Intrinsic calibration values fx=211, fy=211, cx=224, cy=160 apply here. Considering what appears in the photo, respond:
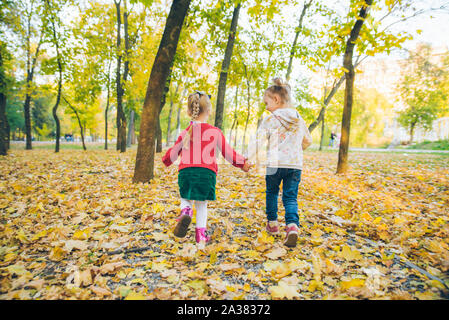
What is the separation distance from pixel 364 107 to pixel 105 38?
31.7 meters

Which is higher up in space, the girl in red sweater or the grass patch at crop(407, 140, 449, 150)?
the grass patch at crop(407, 140, 449, 150)

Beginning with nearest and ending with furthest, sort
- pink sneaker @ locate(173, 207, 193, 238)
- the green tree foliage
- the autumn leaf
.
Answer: the autumn leaf, pink sneaker @ locate(173, 207, 193, 238), the green tree foliage

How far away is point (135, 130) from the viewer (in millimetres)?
29219

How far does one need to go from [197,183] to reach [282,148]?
1208 mm

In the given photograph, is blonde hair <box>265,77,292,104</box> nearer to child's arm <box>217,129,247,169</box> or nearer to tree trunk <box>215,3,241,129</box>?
child's arm <box>217,129,247,169</box>

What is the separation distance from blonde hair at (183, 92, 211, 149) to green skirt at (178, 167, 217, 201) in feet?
1.06

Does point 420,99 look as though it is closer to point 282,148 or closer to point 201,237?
point 282,148

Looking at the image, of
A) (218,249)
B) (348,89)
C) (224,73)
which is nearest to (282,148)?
(218,249)

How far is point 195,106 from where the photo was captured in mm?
2533

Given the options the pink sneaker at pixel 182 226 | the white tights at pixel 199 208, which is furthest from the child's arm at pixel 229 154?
the pink sneaker at pixel 182 226

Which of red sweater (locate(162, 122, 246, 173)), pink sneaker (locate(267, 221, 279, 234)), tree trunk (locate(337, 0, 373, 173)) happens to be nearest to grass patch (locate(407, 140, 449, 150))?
tree trunk (locate(337, 0, 373, 173))

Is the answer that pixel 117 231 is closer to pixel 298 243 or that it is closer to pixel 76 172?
pixel 298 243

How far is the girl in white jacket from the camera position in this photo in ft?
9.02
